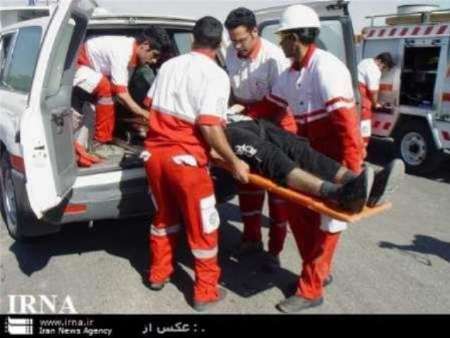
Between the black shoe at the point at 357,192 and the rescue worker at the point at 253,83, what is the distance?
104cm

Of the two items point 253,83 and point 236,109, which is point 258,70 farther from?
point 236,109

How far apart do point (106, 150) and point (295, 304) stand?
225cm

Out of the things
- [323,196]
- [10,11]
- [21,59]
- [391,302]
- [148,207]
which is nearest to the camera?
[323,196]

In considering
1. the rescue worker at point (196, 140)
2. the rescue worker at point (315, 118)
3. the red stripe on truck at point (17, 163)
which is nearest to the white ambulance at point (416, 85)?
the rescue worker at point (315, 118)

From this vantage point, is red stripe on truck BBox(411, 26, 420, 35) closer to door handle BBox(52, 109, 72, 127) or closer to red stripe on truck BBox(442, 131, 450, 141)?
red stripe on truck BBox(442, 131, 450, 141)

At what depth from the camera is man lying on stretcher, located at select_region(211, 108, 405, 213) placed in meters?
3.18

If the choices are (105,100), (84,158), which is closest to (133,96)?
(105,100)

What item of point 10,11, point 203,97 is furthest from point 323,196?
point 10,11

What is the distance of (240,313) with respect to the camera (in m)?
3.66

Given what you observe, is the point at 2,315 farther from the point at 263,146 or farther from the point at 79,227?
the point at 263,146

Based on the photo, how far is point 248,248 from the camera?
182 inches

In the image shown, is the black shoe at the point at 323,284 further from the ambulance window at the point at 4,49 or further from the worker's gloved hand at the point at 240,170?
the ambulance window at the point at 4,49

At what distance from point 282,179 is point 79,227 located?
96.9 inches

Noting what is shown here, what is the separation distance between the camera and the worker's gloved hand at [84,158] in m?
4.32
